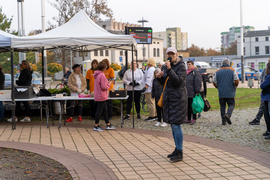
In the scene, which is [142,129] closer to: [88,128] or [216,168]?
[88,128]

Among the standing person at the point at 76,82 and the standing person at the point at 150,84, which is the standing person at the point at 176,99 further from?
the standing person at the point at 76,82

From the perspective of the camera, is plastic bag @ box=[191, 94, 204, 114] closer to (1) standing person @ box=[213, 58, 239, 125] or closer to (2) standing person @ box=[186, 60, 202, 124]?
(2) standing person @ box=[186, 60, 202, 124]

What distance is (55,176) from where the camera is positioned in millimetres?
5586

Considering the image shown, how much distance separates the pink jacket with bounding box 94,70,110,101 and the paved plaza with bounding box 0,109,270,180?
0.92m

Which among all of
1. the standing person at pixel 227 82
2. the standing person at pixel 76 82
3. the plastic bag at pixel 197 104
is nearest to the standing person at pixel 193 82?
the plastic bag at pixel 197 104

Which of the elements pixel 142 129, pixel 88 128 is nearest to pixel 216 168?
pixel 142 129

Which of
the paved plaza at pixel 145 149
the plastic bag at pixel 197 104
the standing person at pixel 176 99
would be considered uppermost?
the standing person at pixel 176 99

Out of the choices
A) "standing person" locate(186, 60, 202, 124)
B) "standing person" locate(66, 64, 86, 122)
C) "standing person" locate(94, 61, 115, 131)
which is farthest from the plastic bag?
"standing person" locate(66, 64, 86, 122)

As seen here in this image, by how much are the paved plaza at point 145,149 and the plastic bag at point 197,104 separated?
49 cm

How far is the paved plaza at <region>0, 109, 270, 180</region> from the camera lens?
5891 mm

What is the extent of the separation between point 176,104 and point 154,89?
4401 mm

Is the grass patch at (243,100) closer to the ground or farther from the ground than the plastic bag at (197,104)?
closer to the ground

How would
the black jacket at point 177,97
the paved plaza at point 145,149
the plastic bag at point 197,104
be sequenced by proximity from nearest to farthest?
the paved plaza at point 145,149, the black jacket at point 177,97, the plastic bag at point 197,104

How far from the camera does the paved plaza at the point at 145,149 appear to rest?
5891 mm
